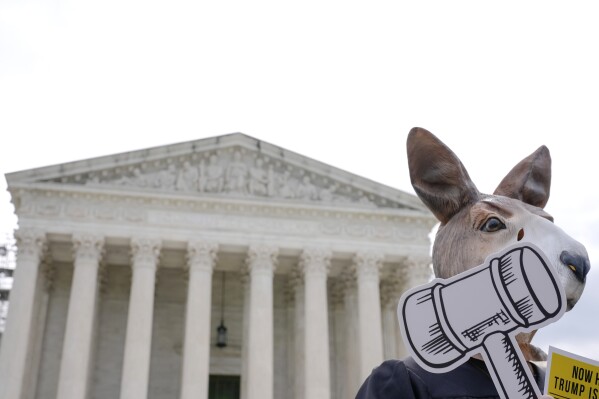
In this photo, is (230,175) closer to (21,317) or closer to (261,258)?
(261,258)

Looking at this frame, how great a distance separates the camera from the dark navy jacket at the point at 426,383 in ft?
10.2

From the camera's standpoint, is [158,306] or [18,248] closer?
[18,248]

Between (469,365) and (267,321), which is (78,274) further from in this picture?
(469,365)

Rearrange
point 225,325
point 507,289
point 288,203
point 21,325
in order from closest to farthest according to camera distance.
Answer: point 507,289 → point 21,325 → point 288,203 → point 225,325

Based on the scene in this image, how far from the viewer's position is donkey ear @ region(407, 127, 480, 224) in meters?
3.74

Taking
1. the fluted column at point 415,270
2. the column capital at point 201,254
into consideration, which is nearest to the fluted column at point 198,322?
the column capital at point 201,254

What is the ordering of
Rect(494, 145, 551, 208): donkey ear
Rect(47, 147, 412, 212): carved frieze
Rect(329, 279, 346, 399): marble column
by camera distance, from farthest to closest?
Rect(329, 279, 346, 399): marble column → Rect(47, 147, 412, 212): carved frieze → Rect(494, 145, 551, 208): donkey ear

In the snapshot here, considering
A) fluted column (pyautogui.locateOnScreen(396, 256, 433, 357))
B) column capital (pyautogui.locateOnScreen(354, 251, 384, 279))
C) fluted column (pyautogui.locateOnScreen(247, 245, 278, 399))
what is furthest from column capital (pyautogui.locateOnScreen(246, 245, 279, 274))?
fluted column (pyautogui.locateOnScreen(396, 256, 433, 357))

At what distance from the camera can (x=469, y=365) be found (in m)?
3.27

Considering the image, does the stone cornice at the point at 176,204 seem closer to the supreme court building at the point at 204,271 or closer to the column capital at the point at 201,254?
the supreme court building at the point at 204,271

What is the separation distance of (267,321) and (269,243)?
127 inches

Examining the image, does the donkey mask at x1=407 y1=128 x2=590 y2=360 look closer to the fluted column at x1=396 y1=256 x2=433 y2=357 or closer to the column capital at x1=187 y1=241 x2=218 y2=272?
the column capital at x1=187 y1=241 x2=218 y2=272

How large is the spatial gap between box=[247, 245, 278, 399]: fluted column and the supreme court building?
52mm

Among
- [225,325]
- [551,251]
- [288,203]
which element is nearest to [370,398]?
[551,251]
